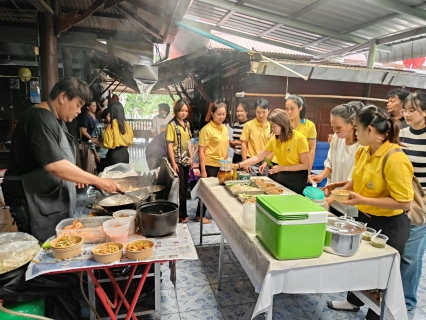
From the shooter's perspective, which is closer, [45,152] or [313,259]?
[313,259]

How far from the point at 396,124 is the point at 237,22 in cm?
742

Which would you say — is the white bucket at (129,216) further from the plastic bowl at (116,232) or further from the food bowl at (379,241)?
the food bowl at (379,241)

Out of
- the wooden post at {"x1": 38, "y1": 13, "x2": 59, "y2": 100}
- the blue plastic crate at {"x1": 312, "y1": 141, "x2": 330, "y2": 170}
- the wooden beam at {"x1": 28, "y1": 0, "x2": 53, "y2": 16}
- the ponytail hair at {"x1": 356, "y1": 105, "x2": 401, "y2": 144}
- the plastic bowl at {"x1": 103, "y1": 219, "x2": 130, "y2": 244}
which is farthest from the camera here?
the blue plastic crate at {"x1": 312, "y1": 141, "x2": 330, "y2": 170}

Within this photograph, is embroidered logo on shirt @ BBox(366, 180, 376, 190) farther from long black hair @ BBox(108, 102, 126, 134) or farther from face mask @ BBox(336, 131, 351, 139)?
long black hair @ BBox(108, 102, 126, 134)

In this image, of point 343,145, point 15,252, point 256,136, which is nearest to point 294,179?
point 343,145

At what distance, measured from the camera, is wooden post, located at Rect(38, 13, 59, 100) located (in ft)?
12.3

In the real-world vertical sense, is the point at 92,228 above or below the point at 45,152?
below

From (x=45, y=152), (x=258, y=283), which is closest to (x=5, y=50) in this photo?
(x=45, y=152)

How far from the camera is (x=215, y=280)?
3.32 metres

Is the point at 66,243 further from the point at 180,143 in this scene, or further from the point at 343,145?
the point at 343,145

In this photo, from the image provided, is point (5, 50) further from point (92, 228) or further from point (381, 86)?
point (381, 86)

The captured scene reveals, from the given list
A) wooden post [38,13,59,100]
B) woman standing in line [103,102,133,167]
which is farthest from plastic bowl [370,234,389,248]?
woman standing in line [103,102,133,167]

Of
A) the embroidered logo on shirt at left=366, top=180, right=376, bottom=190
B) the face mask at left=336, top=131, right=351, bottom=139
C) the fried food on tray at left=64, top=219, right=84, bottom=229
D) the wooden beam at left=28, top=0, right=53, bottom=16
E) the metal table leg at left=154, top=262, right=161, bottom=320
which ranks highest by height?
the wooden beam at left=28, top=0, right=53, bottom=16

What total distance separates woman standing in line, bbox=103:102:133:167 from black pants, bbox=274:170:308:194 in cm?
349
